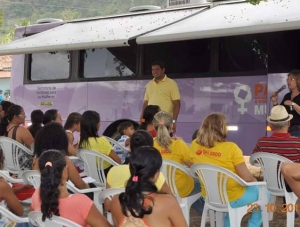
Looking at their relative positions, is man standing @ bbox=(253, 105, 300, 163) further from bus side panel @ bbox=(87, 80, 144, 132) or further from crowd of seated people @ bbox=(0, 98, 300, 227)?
bus side panel @ bbox=(87, 80, 144, 132)

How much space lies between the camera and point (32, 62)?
37.7ft

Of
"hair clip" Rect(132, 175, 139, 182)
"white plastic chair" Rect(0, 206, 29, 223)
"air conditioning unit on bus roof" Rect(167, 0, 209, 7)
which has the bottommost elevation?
"white plastic chair" Rect(0, 206, 29, 223)

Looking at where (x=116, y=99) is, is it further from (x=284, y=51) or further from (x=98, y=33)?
(x=284, y=51)

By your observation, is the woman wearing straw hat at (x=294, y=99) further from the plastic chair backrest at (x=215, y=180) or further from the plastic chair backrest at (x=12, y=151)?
the plastic chair backrest at (x=12, y=151)

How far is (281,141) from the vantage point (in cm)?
506

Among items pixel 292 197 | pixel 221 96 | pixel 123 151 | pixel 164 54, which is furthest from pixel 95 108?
pixel 292 197

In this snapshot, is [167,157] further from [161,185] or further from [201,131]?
[161,185]

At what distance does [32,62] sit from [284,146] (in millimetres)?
7474

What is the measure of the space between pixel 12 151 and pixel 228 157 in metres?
2.99

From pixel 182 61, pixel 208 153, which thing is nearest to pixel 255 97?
pixel 182 61

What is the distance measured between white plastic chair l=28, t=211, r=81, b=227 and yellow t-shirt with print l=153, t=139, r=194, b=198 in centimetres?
193

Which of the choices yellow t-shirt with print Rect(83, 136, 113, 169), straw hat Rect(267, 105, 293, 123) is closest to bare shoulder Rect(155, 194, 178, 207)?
straw hat Rect(267, 105, 293, 123)

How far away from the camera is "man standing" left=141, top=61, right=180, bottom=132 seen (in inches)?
320

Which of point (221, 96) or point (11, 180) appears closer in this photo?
point (11, 180)
